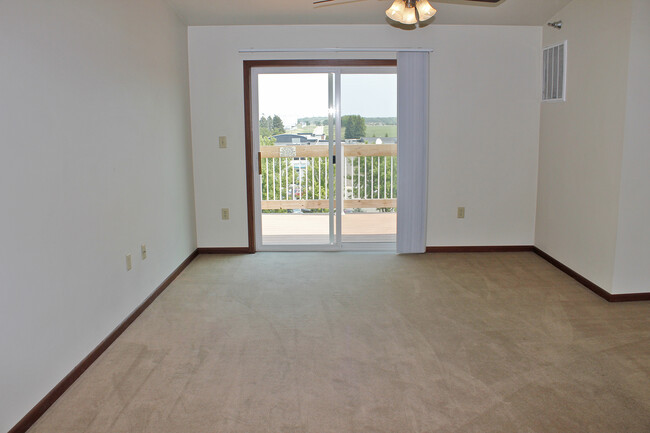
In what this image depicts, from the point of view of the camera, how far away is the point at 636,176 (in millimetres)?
3531

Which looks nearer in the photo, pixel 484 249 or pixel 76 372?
pixel 76 372

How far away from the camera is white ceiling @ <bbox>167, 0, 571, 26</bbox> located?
4266 mm

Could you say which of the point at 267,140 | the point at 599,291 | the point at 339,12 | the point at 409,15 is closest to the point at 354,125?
the point at 267,140

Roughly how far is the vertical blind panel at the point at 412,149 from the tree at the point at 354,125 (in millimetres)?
394

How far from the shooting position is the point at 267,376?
261 centimetres

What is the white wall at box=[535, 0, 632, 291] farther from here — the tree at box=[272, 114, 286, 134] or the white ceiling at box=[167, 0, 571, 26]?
the tree at box=[272, 114, 286, 134]

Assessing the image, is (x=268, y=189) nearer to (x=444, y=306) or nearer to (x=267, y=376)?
(x=444, y=306)

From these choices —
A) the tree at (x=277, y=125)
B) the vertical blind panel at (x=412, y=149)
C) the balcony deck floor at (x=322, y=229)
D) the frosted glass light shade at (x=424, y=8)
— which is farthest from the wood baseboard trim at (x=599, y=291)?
the tree at (x=277, y=125)

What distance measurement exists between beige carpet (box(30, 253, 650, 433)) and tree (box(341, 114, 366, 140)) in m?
1.58

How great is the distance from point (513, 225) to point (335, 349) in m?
2.93

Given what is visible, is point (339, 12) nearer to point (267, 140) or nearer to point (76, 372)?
point (267, 140)

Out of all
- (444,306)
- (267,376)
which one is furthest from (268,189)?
(267,376)

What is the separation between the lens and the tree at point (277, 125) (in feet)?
16.7

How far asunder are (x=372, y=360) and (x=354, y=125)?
2849 millimetres
